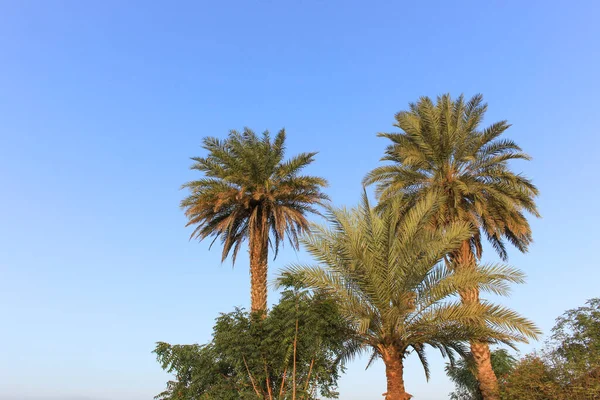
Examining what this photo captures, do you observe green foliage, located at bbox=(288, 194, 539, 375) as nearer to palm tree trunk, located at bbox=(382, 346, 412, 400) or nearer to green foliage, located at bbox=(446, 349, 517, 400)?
palm tree trunk, located at bbox=(382, 346, 412, 400)

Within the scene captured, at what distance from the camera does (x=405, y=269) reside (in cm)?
1541

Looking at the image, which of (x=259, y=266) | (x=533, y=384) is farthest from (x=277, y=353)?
(x=533, y=384)

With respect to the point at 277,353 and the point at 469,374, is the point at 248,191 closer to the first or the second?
the point at 277,353

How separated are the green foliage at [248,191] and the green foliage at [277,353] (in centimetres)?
546

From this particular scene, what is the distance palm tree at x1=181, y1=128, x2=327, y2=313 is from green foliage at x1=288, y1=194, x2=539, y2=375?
5.57m

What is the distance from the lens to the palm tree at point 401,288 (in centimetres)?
1495

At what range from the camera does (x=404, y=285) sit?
15.2 metres

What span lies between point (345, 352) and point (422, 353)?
129 inches

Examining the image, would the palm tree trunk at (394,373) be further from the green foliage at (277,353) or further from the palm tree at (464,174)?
the palm tree at (464,174)

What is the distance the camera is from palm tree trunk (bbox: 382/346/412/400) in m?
14.7

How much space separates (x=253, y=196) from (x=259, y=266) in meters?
3.04

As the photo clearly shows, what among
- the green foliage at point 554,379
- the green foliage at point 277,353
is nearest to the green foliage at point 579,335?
the green foliage at point 554,379

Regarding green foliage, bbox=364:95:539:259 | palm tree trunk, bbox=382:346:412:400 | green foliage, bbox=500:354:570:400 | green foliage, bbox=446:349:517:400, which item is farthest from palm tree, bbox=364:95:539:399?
green foliage, bbox=446:349:517:400

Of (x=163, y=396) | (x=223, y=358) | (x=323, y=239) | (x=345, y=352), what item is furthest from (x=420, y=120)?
(x=163, y=396)
